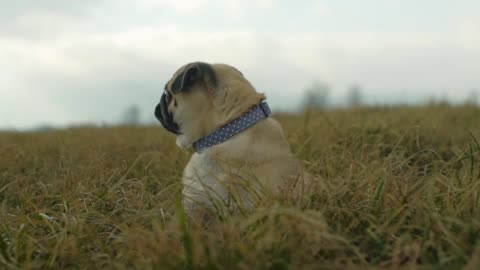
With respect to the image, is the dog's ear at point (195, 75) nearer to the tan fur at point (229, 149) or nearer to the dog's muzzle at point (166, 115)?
the tan fur at point (229, 149)

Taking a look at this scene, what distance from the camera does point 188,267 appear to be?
2.04 meters

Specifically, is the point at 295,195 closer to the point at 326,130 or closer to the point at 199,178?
the point at 199,178

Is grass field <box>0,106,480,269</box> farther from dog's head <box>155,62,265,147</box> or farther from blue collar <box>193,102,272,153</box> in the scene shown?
dog's head <box>155,62,265,147</box>

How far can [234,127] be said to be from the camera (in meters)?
2.98

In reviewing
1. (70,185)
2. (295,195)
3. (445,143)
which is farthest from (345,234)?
(445,143)

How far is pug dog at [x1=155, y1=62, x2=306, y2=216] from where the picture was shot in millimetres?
2830

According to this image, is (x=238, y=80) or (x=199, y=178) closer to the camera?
(x=199, y=178)

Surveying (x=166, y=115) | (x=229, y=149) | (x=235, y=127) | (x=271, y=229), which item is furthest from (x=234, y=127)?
(x=271, y=229)

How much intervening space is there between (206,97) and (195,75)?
0.14 metres

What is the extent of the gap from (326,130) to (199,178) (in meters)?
3.36

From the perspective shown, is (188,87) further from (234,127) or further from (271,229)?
(271,229)

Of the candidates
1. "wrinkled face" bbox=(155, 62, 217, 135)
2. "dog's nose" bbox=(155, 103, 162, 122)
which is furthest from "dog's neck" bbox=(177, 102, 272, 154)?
"dog's nose" bbox=(155, 103, 162, 122)

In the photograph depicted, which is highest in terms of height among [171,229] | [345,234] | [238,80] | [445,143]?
[238,80]

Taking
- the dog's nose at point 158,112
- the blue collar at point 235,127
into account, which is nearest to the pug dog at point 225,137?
the blue collar at point 235,127
